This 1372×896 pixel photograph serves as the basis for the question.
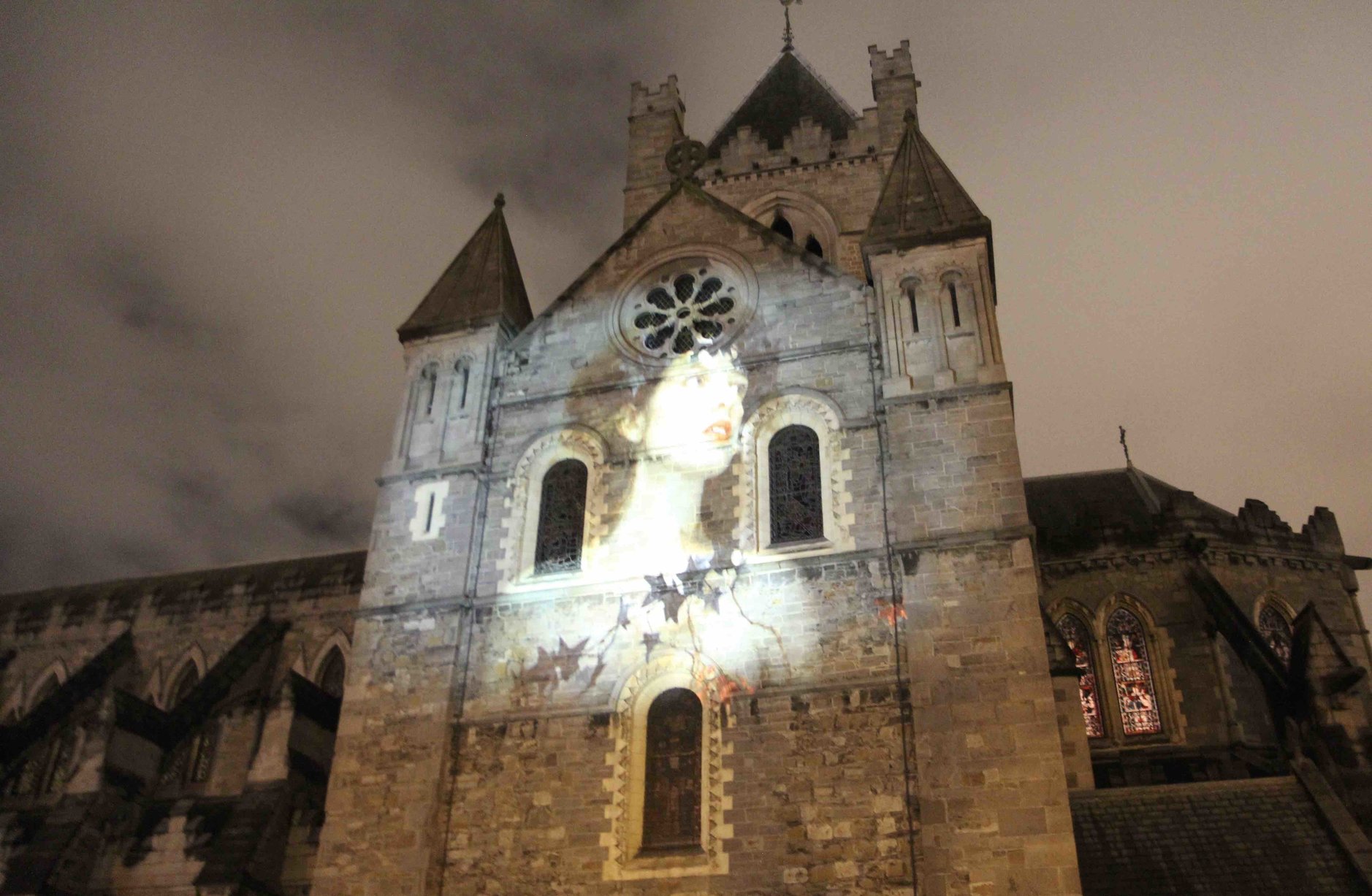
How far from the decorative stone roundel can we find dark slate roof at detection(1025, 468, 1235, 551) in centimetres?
839

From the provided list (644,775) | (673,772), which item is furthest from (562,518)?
(673,772)

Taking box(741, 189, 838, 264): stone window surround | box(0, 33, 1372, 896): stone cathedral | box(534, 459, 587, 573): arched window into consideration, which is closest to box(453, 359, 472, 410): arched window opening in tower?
box(0, 33, 1372, 896): stone cathedral

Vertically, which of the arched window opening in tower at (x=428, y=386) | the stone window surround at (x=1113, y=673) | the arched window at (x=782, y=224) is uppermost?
the arched window at (x=782, y=224)

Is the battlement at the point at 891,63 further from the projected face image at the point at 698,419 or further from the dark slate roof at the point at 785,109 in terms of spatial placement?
the projected face image at the point at 698,419

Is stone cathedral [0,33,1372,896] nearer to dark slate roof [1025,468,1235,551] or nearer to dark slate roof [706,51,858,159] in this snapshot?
dark slate roof [1025,468,1235,551]

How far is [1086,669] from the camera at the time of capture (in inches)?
858

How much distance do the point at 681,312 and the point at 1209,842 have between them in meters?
10.4

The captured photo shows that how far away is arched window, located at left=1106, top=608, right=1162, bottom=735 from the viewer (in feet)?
68.8

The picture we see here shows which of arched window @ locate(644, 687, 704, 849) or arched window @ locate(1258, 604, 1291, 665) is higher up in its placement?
arched window @ locate(1258, 604, 1291, 665)

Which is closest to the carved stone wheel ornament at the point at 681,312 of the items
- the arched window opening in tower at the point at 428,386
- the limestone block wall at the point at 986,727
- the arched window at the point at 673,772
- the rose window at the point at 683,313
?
the rose window at the point at 683,313

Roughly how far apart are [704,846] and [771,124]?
→ 2142cm

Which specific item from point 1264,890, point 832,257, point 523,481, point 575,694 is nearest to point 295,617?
point 523,481

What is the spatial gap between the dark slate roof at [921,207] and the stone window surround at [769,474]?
2.89 metres

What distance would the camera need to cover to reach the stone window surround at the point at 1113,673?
67.7ft
